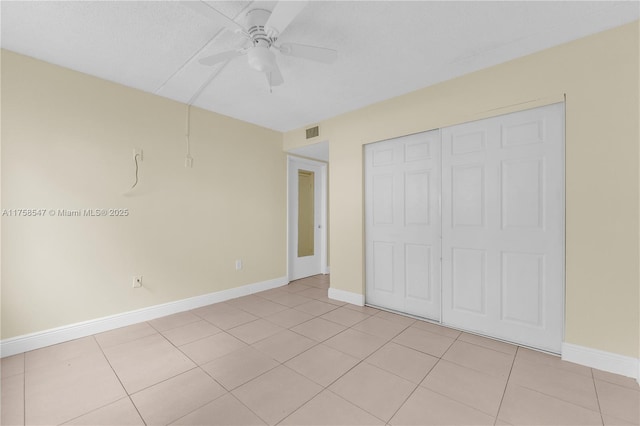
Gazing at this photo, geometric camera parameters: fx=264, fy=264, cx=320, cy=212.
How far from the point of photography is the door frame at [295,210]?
4.61m

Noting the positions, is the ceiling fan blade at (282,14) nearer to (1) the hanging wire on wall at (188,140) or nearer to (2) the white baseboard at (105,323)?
(1) the hanging wire on wall at (188,140)

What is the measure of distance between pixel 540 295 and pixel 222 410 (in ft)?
8.55

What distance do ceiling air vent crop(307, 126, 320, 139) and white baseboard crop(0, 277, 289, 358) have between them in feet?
8.04

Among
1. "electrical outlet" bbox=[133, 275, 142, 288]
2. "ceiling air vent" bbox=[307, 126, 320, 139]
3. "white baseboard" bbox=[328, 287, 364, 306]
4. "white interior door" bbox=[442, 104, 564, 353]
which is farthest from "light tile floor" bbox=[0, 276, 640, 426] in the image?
"ceiling air vent" bbox=[307, 126, 320, 139]

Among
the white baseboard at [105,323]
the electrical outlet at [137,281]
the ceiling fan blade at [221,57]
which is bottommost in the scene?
the white baseboard at [105,323]

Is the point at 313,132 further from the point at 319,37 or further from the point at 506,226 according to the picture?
the point at 506,226

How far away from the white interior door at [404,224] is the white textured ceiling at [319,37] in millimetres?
740

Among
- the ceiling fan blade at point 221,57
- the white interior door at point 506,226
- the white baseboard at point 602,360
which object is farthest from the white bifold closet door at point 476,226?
the ceiling fan blade at point 221,57

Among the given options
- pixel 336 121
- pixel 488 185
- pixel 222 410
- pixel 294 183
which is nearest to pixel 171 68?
pixel 336 121

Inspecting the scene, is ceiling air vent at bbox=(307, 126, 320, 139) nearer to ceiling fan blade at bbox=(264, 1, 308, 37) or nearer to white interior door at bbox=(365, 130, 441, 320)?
white interior door at bbox=(365, 130, 441, 320)

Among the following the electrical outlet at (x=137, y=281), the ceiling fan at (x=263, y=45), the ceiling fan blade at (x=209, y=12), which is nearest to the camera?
the ceiling fan blade at (x=209, y=12)

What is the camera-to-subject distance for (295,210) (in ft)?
15.6

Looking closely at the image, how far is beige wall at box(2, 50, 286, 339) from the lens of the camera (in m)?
2.30

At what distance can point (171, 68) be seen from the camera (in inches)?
99.5
